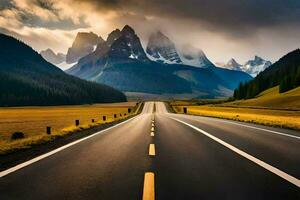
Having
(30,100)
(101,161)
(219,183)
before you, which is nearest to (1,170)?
(101,161)

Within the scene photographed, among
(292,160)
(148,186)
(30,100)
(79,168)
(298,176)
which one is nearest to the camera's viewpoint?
(148,186)

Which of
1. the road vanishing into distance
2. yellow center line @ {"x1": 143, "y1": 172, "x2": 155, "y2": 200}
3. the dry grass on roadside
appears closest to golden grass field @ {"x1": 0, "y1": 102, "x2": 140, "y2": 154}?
the road vanishing into distance

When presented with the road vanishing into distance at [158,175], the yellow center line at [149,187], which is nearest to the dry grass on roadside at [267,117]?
the road vanishing into distance at [158,175]

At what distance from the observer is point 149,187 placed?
6098 millimetres

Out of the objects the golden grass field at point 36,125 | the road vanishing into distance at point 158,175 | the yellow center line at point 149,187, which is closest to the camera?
the yellow center line at point 149,187

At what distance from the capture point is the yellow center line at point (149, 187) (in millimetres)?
5504

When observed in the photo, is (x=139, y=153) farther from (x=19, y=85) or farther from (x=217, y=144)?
(x=19, y=85)

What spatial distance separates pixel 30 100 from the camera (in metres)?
174

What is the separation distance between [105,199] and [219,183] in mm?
2352

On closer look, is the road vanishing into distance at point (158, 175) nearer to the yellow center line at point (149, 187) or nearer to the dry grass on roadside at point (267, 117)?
the yellow center line at point (149, 187)

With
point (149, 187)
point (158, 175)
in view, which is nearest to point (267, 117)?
point (158, 175)

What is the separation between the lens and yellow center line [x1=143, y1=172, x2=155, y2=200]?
18.1 feet

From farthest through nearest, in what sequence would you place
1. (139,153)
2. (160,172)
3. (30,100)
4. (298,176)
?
(30,100), (139,153), (160,172), (298,176)

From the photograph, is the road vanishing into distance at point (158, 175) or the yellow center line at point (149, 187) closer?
the yellow center line at point (149, 187)
